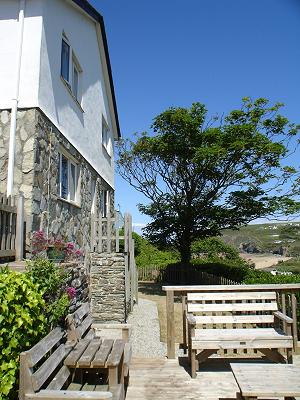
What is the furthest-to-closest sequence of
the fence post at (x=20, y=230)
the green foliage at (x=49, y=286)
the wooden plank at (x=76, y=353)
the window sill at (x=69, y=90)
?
the window sill at (x=69, y=90), the fence post at (x=20, y=230), the green foliage at (x=49, y=286), the wooden plank at (x=76, y=353)

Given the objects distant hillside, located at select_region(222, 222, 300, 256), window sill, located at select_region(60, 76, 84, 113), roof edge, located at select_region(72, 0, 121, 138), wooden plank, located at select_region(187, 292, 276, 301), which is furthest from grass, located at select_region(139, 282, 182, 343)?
distant hillside, located at select_region(222, 222, 300, 256)

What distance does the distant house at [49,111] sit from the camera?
6184 millimetres

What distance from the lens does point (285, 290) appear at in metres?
5.76

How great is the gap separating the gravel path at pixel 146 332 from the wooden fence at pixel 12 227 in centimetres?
329

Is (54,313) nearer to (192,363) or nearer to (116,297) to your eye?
(192,363)

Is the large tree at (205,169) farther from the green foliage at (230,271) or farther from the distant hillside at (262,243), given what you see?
the distant hillside at (262,243)

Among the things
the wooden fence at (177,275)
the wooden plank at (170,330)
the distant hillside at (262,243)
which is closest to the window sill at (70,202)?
the wooden plank at (170,330)

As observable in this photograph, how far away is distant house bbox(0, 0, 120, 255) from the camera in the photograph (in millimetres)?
6184

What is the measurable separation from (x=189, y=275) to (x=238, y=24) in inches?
540

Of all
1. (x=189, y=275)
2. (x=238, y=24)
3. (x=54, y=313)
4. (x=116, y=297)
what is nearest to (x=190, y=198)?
(x=189, y=275)

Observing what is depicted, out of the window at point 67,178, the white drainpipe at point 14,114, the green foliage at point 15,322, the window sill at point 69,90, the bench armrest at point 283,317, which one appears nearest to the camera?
the green foliage at point 15,322

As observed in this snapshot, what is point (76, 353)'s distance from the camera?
3684 millimetres

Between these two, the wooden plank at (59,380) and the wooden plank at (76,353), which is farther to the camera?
the wooden plank at (76,353)

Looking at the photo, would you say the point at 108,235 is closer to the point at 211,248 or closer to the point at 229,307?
the point at 229,307
